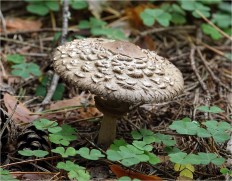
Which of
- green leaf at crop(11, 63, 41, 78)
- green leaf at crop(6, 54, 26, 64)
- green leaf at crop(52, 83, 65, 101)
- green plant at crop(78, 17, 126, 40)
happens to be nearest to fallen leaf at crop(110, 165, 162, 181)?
green leaf at crop(52, 83, 65, 101)

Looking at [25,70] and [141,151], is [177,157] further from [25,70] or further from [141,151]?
[25,70]

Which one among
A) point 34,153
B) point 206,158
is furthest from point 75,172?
point 206,158

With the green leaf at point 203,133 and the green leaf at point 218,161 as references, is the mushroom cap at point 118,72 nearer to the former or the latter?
the green leaf at point 203,133

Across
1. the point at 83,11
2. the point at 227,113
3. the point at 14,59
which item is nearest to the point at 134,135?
the point at 227,113

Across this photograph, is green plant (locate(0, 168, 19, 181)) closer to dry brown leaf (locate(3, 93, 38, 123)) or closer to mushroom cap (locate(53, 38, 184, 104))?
mushroom cap (locate(53, 38, 184, 104))

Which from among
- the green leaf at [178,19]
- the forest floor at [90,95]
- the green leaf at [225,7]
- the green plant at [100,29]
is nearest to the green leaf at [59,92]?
the forest floor at [90,95]
